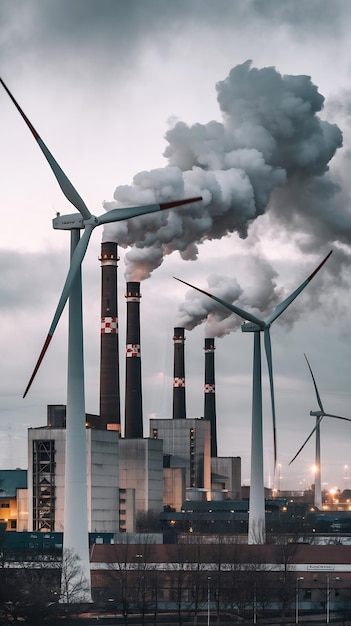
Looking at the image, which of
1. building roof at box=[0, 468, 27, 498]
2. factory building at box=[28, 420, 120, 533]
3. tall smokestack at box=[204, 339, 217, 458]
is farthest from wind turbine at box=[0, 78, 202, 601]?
tall smokestack at box=[204, 339, 217, 458]

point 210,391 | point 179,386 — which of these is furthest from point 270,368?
point 210,391

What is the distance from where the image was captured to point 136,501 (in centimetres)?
10212

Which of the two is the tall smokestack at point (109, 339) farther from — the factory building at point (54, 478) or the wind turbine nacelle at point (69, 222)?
the wind turbine nacelle at point (69, 222)

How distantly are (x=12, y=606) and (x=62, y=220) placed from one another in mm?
16471

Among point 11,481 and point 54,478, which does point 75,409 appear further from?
point 11,481

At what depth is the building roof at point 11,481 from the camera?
98438mm

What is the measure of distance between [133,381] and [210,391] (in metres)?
A: 27.5

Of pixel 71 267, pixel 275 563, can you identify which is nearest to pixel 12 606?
pixel 71 267

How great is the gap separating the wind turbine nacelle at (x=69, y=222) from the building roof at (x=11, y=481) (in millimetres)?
37538

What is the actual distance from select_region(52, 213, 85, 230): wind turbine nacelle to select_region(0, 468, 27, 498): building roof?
123ft

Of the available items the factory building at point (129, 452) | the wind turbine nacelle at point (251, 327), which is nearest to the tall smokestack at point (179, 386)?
the factory building at point (129, 452)

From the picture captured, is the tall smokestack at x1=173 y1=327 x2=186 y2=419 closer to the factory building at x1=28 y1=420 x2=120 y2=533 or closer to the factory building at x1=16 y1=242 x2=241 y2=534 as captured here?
the factory building at x1=16 y1=242 x2=241 y2=534

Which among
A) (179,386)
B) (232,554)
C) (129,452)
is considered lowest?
(232,554)

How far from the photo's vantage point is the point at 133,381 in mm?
105375
